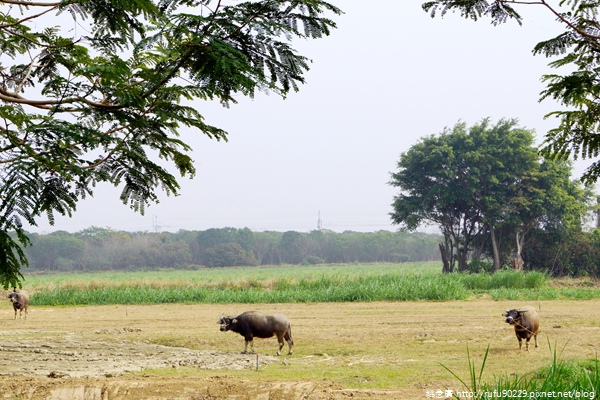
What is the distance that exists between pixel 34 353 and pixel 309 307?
11.9 m

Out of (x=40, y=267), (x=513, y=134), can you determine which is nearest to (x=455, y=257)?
(x=513, y=134)

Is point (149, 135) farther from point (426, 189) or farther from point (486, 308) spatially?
point (426, 189)

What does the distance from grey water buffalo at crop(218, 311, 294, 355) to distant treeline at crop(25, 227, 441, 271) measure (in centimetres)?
7540

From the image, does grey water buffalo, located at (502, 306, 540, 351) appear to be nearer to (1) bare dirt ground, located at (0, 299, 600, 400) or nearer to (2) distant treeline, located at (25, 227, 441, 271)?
(1) bare dirt ground, located at (0, 299, 600, 400)

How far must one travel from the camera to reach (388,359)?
12.9 metres

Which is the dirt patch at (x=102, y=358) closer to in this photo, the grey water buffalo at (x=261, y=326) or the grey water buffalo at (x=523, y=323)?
the grey water buffalo at (x=261, y=326)

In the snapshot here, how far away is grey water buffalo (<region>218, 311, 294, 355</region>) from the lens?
13703mm

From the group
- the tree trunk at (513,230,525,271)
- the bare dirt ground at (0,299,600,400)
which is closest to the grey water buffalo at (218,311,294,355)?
the bare dirt ground at (0,299,600,400)

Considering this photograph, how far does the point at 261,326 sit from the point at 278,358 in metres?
0.79

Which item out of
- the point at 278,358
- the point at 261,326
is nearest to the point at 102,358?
the point at 261,326

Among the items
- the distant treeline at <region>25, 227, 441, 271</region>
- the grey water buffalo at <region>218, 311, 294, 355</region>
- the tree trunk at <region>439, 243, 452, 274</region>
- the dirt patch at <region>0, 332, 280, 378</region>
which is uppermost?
the distant treeline at <region>25, 227, 441, 271</region>

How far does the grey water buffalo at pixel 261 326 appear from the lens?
45.0ft

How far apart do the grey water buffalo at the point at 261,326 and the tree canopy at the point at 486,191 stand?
29.6 meters

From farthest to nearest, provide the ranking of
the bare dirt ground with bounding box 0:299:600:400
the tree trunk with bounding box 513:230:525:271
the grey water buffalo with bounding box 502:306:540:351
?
1. the tree trunk with bounding box 513:230:525:271
2. the grey water buffalo with bounding box 502:306:540:351
3. the bare dirt ground with bounding box 0:299:600:400
